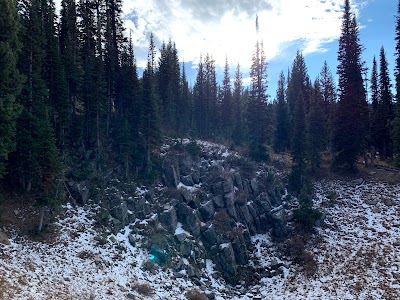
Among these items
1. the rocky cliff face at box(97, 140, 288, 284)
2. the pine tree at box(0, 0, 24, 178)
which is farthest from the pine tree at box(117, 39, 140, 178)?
the pine tree at box(0, 0, 24, 178)

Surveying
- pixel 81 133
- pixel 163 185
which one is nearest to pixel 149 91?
pixel 81 133

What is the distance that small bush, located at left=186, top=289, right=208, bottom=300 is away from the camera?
20953 millimetres

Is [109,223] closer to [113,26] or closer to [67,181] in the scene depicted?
[67,181]

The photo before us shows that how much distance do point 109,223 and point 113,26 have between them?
3000cm

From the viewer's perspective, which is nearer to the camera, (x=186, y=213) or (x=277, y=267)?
(x=277, y=267)

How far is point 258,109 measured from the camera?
45.3 meters

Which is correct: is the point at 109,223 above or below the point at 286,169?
below

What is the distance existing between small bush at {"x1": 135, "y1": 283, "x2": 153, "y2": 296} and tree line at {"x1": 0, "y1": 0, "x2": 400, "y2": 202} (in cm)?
945

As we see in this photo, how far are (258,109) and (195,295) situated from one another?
103 feet

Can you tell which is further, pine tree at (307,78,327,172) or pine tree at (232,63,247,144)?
pine tree at (232,63,247,144)

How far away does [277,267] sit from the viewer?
86.2 ft

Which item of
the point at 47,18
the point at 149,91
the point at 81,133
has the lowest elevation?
the point at 81,133

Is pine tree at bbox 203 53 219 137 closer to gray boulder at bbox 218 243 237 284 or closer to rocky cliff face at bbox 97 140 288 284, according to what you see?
rocky cliff face at bbox 97 140 288 284

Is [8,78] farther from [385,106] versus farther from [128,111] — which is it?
[385,106]
